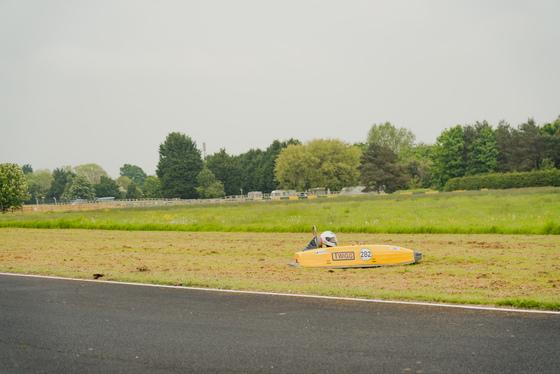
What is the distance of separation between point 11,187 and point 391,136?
103 m

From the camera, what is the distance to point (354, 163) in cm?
10175

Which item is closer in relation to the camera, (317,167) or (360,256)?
(360,256)

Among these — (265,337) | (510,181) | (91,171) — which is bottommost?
(265,337)

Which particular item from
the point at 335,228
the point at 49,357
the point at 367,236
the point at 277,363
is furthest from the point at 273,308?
the point at 335,228

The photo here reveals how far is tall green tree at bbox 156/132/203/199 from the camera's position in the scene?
107 m

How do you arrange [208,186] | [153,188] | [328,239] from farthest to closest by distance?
[153,188], [208,186], [328,239]

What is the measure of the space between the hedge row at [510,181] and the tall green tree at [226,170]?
52.0m

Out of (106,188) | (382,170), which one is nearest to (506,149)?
(382,170)

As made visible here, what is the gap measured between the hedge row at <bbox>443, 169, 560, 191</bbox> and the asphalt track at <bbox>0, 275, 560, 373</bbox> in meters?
75.2

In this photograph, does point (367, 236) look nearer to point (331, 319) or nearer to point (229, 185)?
point (331, 319)

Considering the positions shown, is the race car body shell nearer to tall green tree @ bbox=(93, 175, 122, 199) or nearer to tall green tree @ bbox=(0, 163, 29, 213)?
tall green tree @ bbox=(0, 163, 29, 213)

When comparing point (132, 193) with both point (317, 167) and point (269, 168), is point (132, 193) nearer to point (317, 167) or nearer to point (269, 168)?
point (269, 168)

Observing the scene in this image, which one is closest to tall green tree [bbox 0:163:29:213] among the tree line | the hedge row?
the tree line

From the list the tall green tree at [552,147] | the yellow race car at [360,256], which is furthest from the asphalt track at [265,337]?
the tall green tree at [552,147]
